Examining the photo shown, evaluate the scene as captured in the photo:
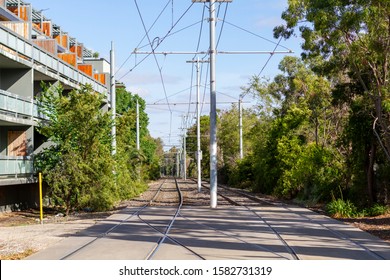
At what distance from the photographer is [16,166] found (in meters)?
28.6

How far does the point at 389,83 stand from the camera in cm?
1980

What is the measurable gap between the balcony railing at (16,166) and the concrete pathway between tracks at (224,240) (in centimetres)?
831

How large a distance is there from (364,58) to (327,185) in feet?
33.7

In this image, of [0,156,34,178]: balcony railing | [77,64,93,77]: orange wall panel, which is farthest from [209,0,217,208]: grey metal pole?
[77,64,93,77]: orange wall panel

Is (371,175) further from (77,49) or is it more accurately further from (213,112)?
(77,49)

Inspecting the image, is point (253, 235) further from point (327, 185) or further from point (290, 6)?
point (327, 185)

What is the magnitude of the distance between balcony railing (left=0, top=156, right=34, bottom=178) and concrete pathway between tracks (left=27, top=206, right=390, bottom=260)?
27.3 feet

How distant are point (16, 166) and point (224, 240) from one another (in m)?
16.8

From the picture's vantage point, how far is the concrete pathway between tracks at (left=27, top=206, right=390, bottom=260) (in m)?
12.1

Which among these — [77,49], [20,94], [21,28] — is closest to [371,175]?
[20,94]

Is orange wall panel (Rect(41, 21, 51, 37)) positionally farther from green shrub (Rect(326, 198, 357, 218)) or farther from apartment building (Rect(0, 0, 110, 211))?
green shrub (Rect(326, 198, 357, 218))

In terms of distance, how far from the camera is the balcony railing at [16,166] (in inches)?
1064

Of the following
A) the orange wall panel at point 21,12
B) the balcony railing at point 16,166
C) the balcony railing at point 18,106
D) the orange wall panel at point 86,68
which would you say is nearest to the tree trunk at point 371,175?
the balcony railing at point 16,166

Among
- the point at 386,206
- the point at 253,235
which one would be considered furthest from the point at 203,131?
the point at 253,235
